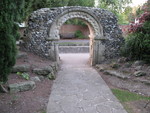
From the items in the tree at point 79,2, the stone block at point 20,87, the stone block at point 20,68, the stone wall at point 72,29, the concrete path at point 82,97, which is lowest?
the concrete path at point 82,97

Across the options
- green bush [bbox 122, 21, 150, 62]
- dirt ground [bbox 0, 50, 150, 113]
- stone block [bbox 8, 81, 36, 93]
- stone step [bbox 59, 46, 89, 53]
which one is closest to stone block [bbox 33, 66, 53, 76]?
dirt ground [bbox 0, 50, 150, 113]

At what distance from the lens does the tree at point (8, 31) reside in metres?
3.12

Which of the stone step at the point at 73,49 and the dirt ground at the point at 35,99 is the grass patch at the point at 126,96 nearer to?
the dirt ground at the point at 35,99

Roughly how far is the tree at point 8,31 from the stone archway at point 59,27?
4.57 meters

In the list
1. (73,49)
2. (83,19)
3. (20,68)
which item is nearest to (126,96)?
(20,68)

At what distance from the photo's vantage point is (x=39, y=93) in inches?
182

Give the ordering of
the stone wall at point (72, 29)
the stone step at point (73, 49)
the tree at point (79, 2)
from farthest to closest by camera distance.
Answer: the stone wall at point (72, 29), the tree at point (79, 2), the stone step at point (73, 49)

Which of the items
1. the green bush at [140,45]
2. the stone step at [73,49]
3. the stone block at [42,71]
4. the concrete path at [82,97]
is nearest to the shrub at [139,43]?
the green bush at [140,45]

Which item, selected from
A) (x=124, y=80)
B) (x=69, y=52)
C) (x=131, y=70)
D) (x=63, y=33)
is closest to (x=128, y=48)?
(x=131, y=70)

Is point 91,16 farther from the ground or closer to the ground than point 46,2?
closer to the ground

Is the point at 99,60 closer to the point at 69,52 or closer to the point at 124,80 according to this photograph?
the point at 124,80

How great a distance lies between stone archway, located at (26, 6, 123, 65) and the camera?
8078 millimetres

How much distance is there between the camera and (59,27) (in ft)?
26.8

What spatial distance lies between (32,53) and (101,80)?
3.78 meters
